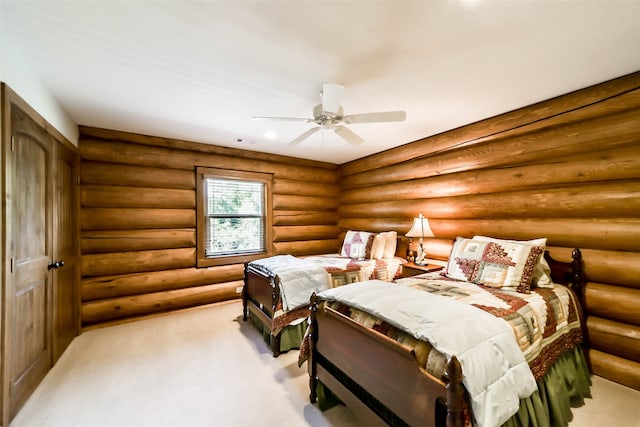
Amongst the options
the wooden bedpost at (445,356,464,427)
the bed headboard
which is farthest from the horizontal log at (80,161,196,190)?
the bed headboard

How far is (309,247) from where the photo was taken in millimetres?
5164

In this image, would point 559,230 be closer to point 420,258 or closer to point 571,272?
point 571,272

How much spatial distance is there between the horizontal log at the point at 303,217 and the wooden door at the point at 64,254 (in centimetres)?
270

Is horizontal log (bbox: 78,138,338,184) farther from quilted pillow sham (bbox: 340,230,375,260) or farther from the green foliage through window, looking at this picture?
quilted pillow sham (bbox: 340,230,375,260)

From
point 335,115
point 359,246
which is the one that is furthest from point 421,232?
point 335,115

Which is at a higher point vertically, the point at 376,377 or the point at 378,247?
the point at 378,247

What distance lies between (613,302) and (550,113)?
1825 millimetres

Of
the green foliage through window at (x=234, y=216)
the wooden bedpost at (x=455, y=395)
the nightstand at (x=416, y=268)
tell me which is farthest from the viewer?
the green foliage through window at (x=234, y=216)

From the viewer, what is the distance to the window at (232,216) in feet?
13.4

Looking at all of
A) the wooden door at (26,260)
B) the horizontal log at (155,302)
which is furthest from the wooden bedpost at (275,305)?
the wooden door at (26,260)

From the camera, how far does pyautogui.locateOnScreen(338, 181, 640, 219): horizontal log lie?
7.30 ft

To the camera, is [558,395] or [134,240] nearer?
[558,395]

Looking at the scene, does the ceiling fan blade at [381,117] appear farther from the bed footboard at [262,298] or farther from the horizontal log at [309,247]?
the horizontal log at [309,247]

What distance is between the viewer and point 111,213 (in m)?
3.48
